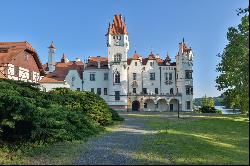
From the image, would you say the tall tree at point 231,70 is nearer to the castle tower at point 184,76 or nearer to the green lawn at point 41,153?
the green lawn at point 41,153

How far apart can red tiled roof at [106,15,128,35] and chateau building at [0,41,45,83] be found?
84.5ft

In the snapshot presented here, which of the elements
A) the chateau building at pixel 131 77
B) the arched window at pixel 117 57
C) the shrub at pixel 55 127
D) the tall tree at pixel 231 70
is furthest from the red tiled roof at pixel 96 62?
the shrub at pixel 55 127

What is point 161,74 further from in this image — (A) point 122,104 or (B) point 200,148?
(B) point 200,148

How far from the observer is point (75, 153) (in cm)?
1515

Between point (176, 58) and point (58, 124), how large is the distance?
57.9 m

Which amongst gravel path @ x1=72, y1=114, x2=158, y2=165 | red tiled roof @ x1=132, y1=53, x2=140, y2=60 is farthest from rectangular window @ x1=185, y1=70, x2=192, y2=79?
gravel path @ x1=72, y1=114, x2=158, y2=165

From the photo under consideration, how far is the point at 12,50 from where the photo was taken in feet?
142

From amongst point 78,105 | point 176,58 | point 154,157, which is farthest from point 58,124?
point 176,58

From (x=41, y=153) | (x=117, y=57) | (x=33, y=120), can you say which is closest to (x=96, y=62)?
(x=117, y=57)

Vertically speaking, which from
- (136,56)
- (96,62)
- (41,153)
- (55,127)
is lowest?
(41,153)

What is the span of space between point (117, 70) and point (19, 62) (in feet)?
96.7

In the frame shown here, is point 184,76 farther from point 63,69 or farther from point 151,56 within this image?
point 63,69

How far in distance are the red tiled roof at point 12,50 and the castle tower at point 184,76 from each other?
107ft

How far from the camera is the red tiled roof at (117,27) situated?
2859 inches
